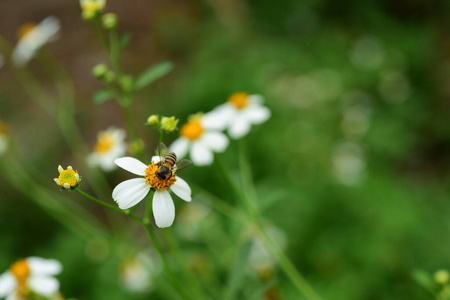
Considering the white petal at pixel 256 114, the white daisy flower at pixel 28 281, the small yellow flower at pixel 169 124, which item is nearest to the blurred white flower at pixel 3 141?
the white daisy flower at pixel 28 281

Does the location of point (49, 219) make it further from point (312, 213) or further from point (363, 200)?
point (363, 200)

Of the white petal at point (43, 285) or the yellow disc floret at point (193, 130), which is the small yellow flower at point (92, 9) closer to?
the yellow disc floret at point (193, 130)

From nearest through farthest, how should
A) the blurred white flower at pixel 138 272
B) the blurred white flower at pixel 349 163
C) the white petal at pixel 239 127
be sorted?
the white petal at pixel 239 127 < the blurred white flower at pixel 138 272 < the blurred white flower at pixel 349 163

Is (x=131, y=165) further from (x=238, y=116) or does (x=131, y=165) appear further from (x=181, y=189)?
(x=238, y=116)

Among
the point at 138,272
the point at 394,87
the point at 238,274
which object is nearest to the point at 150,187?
the point at 238,274

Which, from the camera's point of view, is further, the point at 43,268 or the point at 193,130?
the point at 193,130

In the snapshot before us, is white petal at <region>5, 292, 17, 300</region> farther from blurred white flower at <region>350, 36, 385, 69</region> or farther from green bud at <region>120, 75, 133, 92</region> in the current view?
blurred white flower at <region>350, 36, 385, 69</region>
